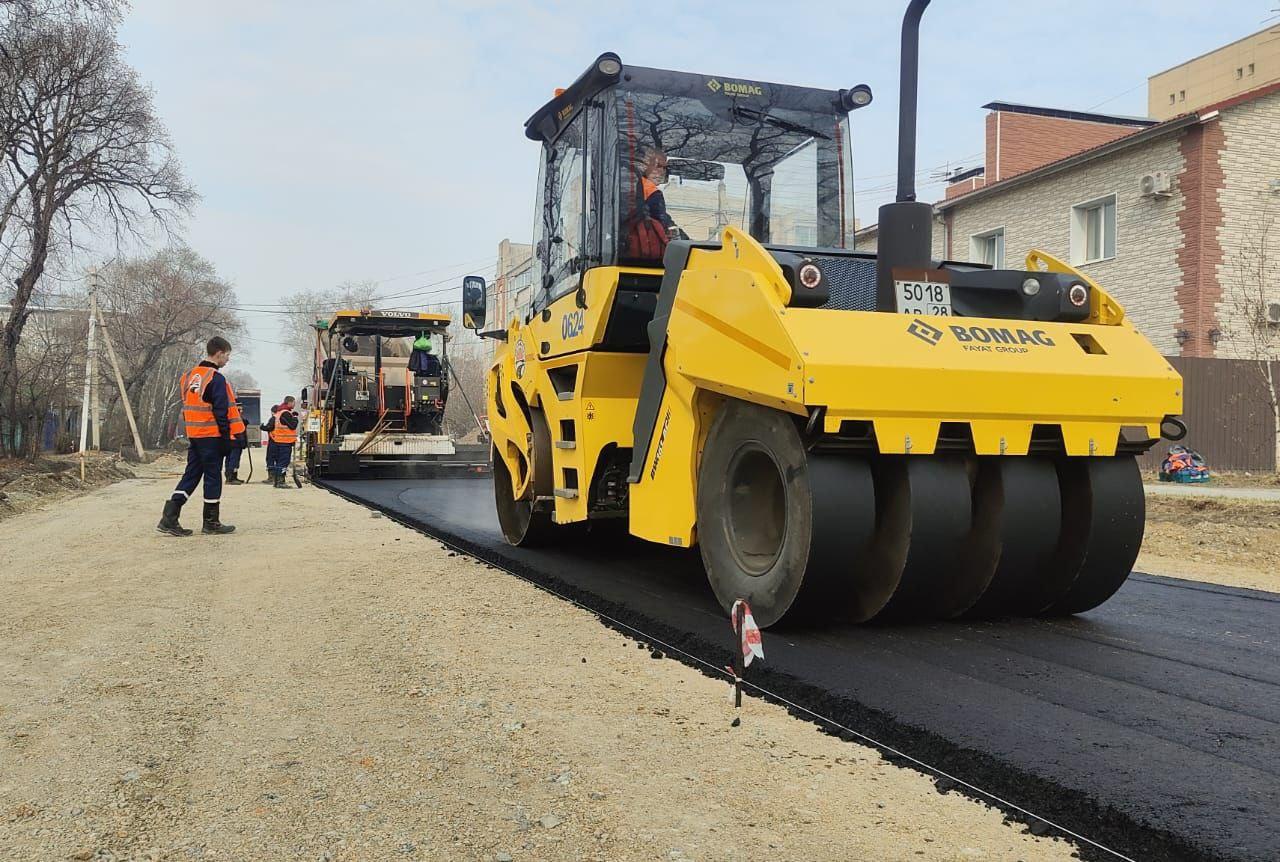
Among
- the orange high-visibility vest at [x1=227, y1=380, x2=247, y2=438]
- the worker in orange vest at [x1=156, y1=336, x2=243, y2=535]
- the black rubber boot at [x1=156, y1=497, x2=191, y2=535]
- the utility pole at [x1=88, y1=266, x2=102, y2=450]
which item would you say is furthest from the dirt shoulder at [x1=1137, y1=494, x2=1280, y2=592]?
the utility pole at [x1=88, y1=266, x2=102, y2=450]

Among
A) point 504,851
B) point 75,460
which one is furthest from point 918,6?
point 75,460

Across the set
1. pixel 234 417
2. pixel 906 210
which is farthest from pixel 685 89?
pixel 234 417

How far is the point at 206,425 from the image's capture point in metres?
9.02

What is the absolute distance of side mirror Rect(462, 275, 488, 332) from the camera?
7.37 m

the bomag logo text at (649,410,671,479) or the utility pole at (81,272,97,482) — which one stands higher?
the utility pole at (81,272,97,482)

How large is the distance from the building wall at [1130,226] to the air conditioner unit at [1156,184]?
17 centimetres

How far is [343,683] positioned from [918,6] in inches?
144

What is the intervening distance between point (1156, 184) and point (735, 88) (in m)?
14.3

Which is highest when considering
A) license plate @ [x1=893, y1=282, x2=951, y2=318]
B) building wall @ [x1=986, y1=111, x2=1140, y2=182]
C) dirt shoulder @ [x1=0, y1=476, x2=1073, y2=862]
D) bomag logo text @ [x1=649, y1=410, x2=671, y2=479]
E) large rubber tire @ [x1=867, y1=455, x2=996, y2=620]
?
building wall @ [x1=986, y1=111, x2=1140, y2=182]

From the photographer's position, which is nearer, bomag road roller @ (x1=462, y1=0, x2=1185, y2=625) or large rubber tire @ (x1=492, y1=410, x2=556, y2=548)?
bomag road roller @ (x1=462, y1=0, x2=1185, y2=625)

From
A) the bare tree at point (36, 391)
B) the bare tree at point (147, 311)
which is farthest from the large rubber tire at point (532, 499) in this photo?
the bare tree at point (147, 311)

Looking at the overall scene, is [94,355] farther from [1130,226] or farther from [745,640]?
[745,640]

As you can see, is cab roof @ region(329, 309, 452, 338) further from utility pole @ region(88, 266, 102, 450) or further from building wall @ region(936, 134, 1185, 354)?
building wall @ region(936, 134, 1185, 354)

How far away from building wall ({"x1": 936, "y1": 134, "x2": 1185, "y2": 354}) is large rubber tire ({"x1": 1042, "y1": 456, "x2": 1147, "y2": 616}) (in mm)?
15070
